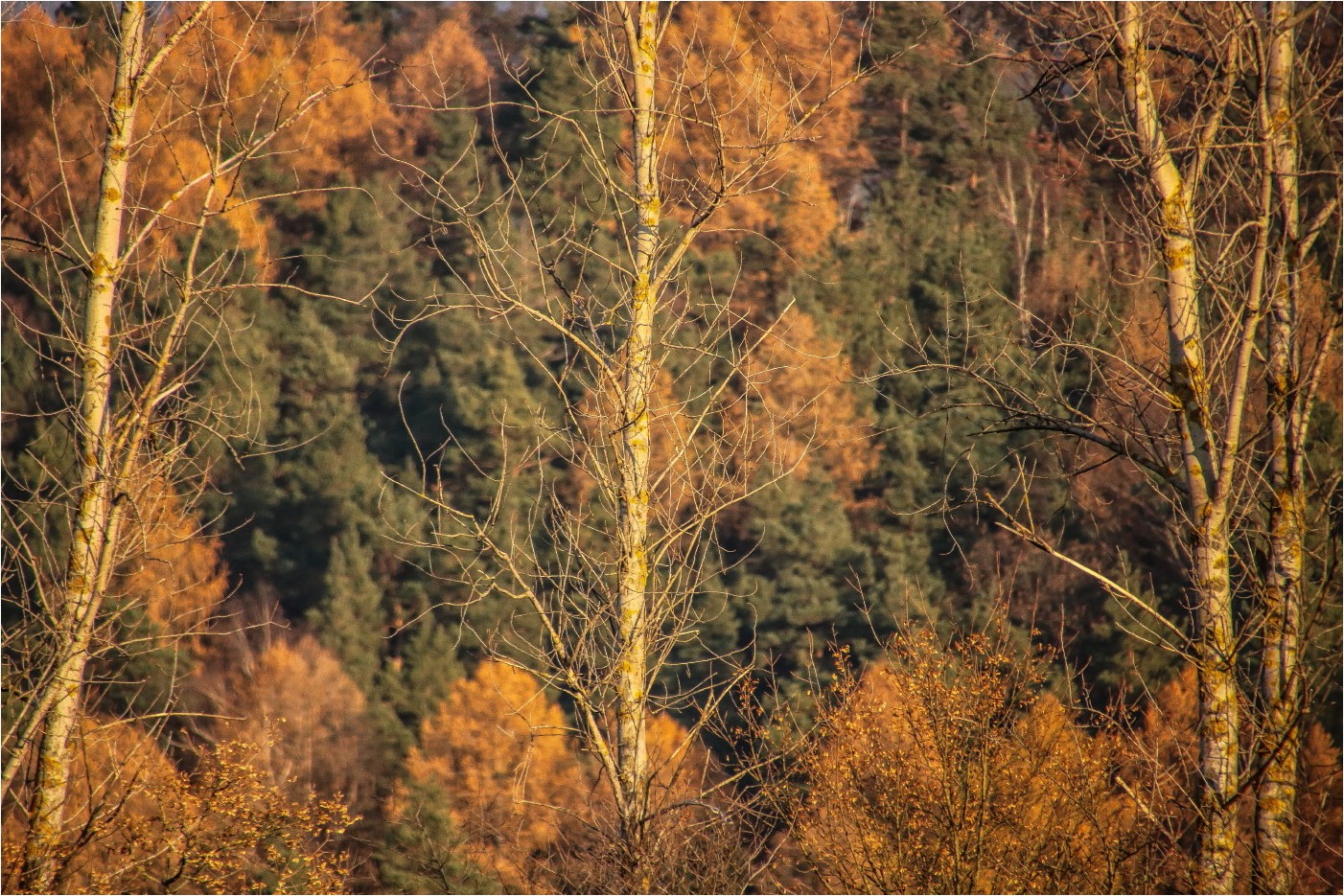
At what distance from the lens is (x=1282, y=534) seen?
420 centimetres

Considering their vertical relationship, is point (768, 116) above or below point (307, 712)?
above

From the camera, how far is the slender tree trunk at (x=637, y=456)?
450cm

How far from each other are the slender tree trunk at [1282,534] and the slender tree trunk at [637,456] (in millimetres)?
2139

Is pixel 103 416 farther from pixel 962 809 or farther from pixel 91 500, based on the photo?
pixel 962 809

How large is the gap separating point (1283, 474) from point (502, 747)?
73.6ft

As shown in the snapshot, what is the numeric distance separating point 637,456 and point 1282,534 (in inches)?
91.7

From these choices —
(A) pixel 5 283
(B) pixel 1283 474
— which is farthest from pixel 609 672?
(A) pixel 5 283

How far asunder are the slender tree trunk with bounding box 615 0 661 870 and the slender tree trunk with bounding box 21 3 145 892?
199 centimetres

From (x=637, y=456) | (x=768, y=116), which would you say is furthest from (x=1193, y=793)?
(x=768, y=116)

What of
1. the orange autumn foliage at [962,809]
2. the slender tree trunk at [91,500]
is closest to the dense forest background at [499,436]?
the orange autumn foliage at [962,809]

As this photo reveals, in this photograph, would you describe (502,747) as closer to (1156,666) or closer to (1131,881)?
(1156,666)

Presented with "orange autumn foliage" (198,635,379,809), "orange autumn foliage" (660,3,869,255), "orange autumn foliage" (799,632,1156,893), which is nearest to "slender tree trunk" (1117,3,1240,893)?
"orange autumn foliage" (799,632,1156,893)

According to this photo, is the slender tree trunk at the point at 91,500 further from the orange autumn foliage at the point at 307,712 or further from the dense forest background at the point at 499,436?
the orange autumn foliage at the point at 307,712

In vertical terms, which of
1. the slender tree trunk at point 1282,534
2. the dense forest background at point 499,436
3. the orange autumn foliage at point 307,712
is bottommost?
the orange autumn foliage at point 307,712
